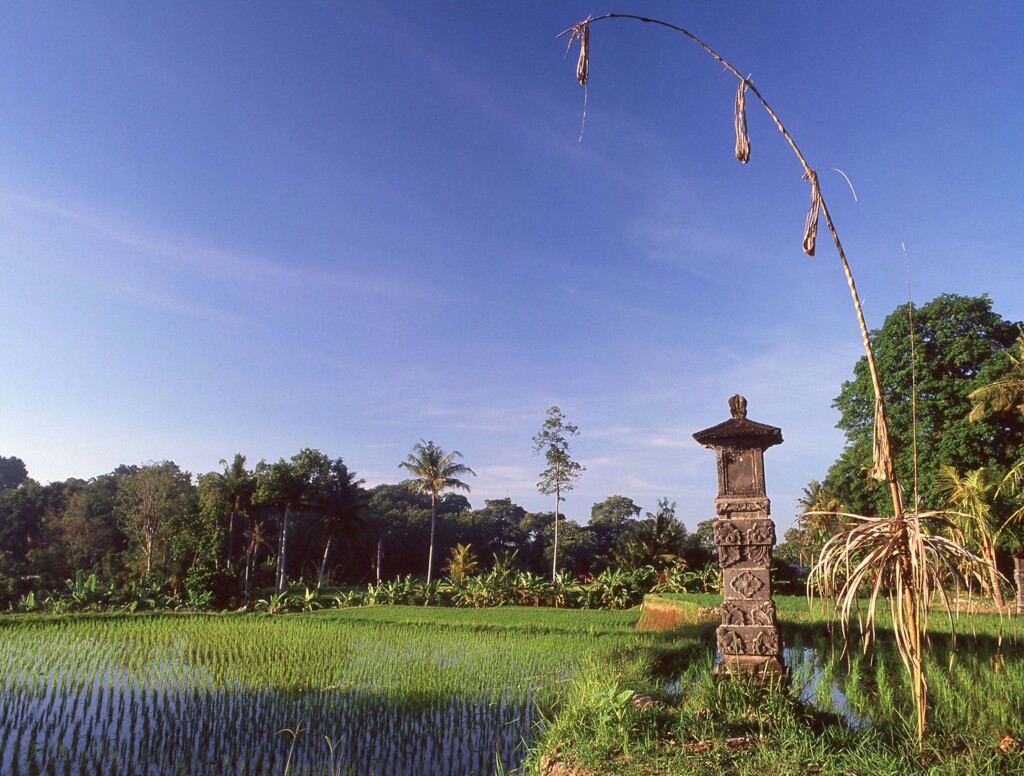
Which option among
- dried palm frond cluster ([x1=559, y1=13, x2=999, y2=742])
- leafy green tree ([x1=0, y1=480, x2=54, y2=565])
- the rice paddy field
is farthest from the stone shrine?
leafy green tree ([x1=0, y1=480, x2=54, y2=565])

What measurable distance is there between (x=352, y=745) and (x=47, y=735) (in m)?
3.08

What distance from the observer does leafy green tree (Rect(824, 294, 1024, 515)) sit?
18156 millimetres

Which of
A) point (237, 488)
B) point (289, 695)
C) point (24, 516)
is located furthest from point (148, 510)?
Result: point (289, 695)

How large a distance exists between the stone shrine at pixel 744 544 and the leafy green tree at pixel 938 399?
1262 cm

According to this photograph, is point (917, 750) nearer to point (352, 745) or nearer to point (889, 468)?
point (889, 468)

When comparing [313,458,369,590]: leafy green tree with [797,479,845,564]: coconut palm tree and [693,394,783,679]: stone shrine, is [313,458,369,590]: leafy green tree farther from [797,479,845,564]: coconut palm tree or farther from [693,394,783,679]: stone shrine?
[693,394,783,679]: stone shrine

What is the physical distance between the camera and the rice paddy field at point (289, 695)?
561 cm

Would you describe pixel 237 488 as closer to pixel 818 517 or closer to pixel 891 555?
pixel 818 517

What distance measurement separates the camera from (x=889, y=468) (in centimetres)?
317

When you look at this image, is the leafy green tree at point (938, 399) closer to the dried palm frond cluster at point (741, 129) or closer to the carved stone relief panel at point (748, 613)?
the carved stone relief panel at point (748, 613)

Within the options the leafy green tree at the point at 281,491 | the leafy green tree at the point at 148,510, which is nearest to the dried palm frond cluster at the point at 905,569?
the leafy green tree at the point at 281,491

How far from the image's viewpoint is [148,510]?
103 feet

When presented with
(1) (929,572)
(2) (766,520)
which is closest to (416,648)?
(2) (766,520)

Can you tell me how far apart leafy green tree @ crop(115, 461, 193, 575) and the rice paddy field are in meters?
19.1
